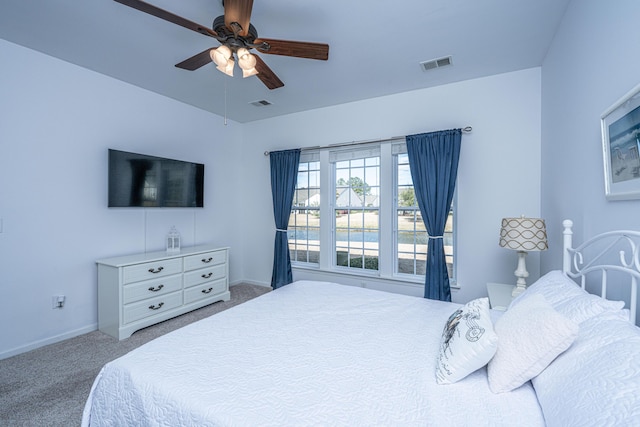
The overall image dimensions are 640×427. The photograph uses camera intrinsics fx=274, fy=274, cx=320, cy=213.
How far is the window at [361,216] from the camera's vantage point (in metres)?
3.37

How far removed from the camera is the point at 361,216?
3682 millimetres

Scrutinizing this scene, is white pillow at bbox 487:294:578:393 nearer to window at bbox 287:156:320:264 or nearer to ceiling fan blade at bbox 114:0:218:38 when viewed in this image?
ceiling fan blade at bbox 114:0:218:38

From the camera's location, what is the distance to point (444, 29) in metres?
2.16

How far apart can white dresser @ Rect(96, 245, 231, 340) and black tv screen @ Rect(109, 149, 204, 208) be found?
627mm

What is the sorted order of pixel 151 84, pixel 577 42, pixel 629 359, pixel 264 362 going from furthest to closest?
pixel 151 84 → pixel 577 42 → pixel 264 362 → pixel 629 359

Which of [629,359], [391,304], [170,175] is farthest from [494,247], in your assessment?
[170,175]

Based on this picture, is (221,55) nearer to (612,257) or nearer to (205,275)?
(612,257)

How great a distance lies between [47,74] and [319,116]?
2.88 meters

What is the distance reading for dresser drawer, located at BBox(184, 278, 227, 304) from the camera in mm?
3317

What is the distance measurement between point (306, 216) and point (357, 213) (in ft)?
2.71

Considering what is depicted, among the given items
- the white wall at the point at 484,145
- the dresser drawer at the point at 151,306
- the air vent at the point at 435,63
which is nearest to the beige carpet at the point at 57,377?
the dresser drawer at the point at 151,306

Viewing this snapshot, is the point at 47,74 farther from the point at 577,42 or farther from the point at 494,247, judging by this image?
the point at 494,247

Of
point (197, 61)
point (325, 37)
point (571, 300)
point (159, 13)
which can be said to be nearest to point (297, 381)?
point (571, 300)

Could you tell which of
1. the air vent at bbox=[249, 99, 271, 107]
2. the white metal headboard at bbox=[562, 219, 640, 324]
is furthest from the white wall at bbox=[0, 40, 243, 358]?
the white metal headboard at bbox=[562, 219, 640, 324]
